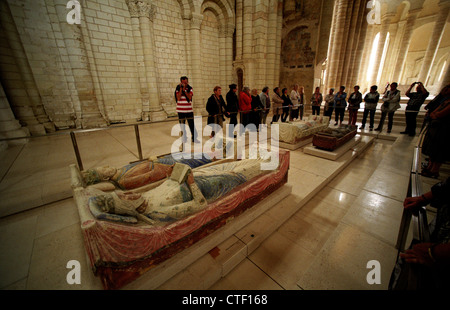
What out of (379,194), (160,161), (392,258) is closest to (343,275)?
(392,258)

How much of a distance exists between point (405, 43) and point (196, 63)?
1759cm

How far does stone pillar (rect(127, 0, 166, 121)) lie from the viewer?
22.3 ft

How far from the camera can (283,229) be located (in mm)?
2568

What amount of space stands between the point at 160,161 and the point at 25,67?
6.61 metres

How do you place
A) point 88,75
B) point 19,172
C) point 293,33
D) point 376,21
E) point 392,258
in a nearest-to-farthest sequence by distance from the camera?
1. point 392,258
2. point 19,172
3. point 88,75
4. point 293,33
5. point 376,21

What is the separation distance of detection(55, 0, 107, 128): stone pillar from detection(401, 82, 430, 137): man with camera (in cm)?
1021

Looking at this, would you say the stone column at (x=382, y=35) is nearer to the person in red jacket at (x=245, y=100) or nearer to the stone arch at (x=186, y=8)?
the stone arch at (x=186, y=8)

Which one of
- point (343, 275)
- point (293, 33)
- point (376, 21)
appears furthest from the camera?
point (376, 21)

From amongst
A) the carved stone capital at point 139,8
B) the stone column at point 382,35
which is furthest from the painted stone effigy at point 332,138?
the stone column at point 382,35

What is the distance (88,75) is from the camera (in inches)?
249

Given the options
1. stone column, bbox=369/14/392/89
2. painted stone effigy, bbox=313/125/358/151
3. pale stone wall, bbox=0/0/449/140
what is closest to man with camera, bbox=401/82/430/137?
painted stone effigy, bbox=313/125/358/151

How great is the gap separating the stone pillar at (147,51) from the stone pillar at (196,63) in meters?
1.72
